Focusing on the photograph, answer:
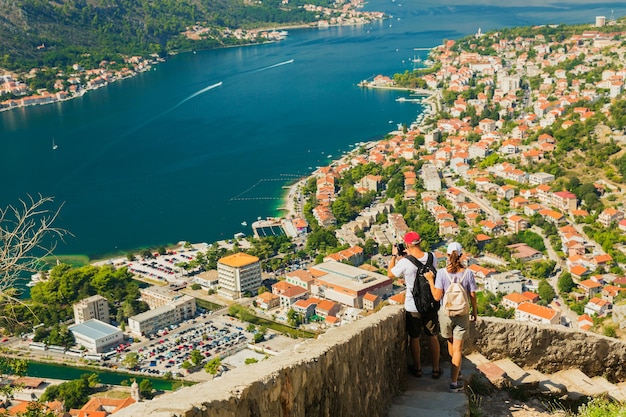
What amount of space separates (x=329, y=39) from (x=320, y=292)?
122 ft

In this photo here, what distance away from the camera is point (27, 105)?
3225 centimetres

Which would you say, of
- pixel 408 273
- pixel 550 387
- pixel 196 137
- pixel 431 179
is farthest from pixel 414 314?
pixel 196 137

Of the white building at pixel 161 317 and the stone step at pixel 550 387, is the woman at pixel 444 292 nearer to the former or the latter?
the stone step at pixel 550 387

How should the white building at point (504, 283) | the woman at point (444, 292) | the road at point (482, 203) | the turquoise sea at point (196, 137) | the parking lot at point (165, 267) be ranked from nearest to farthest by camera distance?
the woman at point (444, 292) → the white building at point (504, 283) → the parking lot at point (165, 267) → the road at point (482, 203) → the turquoise sea at point (196, 137)

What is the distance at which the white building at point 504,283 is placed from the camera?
1180 cm

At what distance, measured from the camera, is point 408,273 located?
2.19 meters

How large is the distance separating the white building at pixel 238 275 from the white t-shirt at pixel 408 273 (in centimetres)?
1037

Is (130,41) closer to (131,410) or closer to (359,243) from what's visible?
(359,243)

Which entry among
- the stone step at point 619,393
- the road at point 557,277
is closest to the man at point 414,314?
the stone step at point 619,393

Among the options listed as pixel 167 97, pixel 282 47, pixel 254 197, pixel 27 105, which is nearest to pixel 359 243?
pixel 254 197

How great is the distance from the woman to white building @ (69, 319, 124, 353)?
30.3 ft

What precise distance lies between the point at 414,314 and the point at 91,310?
10.7 m

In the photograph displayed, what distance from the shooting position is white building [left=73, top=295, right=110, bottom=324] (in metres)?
12.0

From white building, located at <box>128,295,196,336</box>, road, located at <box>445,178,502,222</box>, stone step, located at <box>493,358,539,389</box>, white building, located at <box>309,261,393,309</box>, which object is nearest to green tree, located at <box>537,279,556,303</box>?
white building, located at <box>309,261,393,309</box>
